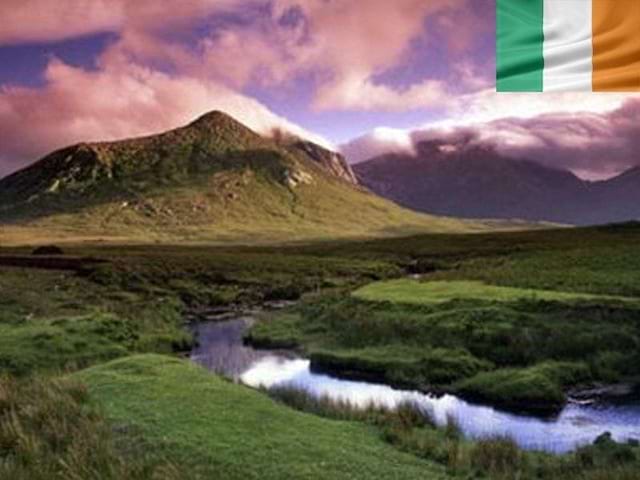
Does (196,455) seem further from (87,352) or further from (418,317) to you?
(418,317)

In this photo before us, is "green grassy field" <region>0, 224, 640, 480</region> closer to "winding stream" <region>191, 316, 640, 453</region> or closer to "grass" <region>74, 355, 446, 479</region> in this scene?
"grass" <region>74, 355, 446, 479</region>

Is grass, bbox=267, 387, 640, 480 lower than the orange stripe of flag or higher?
lower

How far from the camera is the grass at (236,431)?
17.6 metres

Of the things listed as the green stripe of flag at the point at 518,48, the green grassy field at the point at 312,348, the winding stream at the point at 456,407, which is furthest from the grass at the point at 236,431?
the green stripe of flag at the point at 518,48

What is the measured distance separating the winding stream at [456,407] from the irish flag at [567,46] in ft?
69.7

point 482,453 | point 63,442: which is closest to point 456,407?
point 482,453

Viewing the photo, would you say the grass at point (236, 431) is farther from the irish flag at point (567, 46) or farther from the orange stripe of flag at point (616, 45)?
the orange stripe of flag at point (616, 45)

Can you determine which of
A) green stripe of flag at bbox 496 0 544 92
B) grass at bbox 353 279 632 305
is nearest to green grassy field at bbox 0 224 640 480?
grass at bbox 353 279 632 305

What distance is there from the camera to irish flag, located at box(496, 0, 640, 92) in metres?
7.11

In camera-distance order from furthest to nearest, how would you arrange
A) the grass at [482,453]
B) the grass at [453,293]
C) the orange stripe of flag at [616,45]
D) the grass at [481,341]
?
1. the grass at [453,293]
2. the grass at [481,341]
3. the grass at [482,453]
4. the orange stripe of flag at [616,45]

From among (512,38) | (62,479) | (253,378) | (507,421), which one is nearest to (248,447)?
(62,479)

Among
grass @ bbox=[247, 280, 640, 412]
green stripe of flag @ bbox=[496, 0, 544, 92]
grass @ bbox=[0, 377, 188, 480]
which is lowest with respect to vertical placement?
grass @ bbox=[247, 280, 640, 412]

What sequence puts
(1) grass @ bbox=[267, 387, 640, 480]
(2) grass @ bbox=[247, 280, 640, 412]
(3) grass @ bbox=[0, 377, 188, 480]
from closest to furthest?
(3) grass @ bbox=[0, 377, 188, 480] → (1) grass @ bbox=[267, 387, 640, 480] → (2) grass @ bbox=[247, 280, 640, 412]

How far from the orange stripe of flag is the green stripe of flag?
46 centimetres
